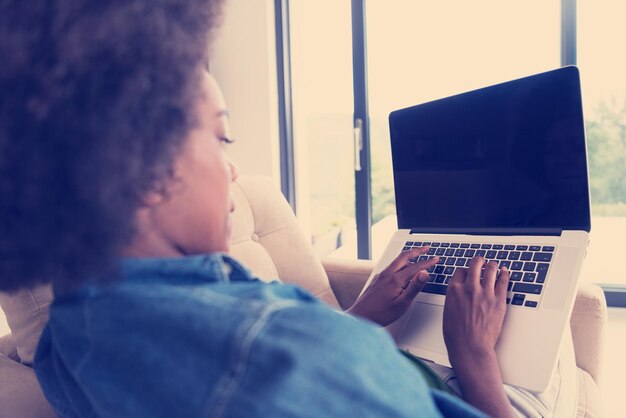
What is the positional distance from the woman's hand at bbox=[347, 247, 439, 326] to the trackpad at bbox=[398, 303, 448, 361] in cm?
4

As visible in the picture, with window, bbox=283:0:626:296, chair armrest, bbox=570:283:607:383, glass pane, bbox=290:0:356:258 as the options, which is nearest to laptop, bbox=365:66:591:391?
chair armrest, bbox=570:283:607:383

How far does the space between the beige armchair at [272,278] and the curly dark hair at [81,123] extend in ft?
1.22

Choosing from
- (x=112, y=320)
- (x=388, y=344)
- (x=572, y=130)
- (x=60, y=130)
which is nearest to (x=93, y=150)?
(x=60, y=130)

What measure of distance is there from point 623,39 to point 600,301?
51.2 inches

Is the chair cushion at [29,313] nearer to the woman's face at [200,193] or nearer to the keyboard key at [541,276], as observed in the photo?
the woman's face at [200,193]

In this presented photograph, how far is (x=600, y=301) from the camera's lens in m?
1.01

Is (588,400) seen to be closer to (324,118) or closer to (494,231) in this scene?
(494,231)

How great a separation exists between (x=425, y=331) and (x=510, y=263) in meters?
0.19

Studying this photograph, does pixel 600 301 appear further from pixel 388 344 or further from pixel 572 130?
pixel 388 344

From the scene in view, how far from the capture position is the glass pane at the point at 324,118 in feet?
8.33

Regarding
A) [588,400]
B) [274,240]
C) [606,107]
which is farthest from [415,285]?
[606,107]

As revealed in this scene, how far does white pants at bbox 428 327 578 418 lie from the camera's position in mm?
668

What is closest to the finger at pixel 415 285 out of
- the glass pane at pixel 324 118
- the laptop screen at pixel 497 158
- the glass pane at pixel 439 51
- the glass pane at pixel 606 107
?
the laptop screen at pixel 497 158

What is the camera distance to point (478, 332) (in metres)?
0.66
